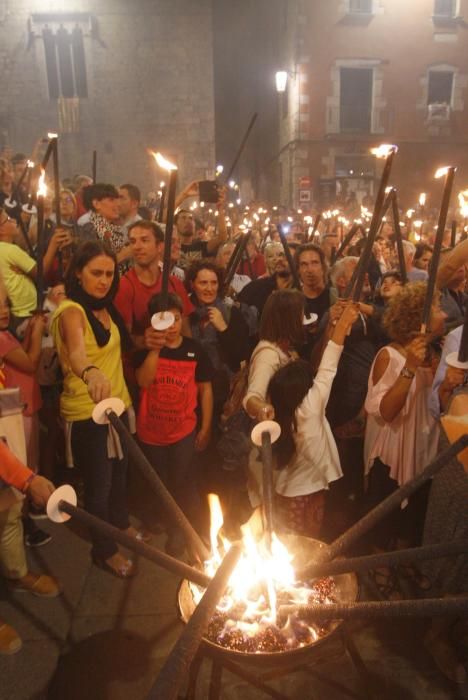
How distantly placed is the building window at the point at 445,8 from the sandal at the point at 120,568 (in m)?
31.0

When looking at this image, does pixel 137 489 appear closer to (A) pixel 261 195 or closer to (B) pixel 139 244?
(B) pixel 139 244

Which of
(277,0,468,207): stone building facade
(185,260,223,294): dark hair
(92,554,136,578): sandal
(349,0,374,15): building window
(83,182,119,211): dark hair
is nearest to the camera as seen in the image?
(92,554,136,578): sandal

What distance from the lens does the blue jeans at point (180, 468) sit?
12.6ft

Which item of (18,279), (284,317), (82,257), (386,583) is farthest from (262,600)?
(18,279)

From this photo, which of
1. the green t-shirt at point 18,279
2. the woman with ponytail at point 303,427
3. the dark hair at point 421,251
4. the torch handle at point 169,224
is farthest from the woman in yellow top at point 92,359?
the dark hair at point 421,251

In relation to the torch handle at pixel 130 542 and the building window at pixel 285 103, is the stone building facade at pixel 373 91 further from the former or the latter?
the torch handle at pixel 130 542

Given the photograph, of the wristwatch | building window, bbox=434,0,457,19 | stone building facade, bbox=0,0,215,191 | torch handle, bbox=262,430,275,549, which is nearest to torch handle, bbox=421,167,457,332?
the wristwatch

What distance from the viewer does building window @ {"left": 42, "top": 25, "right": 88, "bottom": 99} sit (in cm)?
2302

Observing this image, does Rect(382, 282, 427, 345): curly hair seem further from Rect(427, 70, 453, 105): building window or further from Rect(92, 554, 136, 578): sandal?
Rect(427, 70, 453, 105): building window

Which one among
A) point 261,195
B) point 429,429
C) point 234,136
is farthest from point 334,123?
point 429,429

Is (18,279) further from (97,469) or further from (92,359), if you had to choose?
(97,469)

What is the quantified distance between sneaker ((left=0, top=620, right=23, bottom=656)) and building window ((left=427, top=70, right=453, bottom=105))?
30.4 meters

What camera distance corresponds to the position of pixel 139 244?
13.4 ft

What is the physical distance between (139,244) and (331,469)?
2.24 metres
